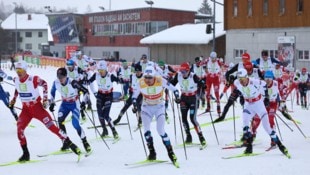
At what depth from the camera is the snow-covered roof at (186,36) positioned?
47.4 m

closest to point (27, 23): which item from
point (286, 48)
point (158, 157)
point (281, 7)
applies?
point (281, 7)

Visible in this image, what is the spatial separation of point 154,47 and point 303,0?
75.6 ft

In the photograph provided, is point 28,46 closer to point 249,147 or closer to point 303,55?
point 303,55

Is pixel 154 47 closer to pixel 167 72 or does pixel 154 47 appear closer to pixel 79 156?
pixel 167 72

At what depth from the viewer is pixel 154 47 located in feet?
180

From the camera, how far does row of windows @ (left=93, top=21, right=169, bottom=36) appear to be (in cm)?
5928

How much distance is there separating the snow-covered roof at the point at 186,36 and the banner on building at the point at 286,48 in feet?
39.1

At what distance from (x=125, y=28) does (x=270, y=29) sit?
2892 cm

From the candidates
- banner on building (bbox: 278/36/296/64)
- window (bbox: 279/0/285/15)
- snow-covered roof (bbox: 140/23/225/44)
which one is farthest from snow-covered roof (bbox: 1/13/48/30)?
banner on building (bbox: 278/36/296/64)

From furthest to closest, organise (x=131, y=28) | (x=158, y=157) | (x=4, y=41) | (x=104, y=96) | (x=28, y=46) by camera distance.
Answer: (x=28, y=46), (x=4, y=41), (x=131, y=28), (x=104, y=96), (x=158, y=157)

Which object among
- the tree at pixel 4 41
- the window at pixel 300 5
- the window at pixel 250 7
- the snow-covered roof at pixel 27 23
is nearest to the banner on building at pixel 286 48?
the window at pixel 300 5

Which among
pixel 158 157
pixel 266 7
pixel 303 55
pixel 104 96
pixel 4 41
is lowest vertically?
pixel 158 157

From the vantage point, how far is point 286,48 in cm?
3456

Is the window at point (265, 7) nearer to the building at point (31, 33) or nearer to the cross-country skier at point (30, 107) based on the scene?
the cross-country skier at point (30, 107)
